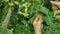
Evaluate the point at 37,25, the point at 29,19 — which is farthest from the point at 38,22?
the point at 29,19

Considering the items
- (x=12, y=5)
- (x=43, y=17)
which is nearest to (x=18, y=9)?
(x=12, y=5)

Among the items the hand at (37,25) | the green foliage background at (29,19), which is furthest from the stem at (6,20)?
the hand at (37,25)

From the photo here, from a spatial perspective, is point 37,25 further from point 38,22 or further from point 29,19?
point 29,19

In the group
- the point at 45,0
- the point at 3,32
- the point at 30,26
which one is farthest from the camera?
the point at 45,0

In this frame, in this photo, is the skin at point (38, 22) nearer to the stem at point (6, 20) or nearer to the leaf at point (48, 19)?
the leaf at point (48, 19)

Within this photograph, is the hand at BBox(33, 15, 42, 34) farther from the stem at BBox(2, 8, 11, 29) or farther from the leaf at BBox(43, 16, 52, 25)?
the stem at BBox(2, 8, 11, 29)

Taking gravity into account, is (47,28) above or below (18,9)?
below

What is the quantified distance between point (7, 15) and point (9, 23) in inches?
2.9

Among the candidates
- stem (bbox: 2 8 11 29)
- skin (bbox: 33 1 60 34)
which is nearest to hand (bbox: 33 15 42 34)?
skin (bbox: 33 1 60 34)

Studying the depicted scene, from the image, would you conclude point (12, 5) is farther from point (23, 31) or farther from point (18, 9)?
point (23, 31)

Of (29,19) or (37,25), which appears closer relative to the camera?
(37,25)

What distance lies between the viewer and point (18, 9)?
3.59 feet

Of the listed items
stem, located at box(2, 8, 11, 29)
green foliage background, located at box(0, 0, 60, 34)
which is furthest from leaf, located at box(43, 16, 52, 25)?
stem, located at box(2, 8, 11, 29)

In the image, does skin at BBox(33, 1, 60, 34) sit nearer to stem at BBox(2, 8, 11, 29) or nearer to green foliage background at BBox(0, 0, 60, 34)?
green foliage background at BBox(0, 0, 60, 34)
